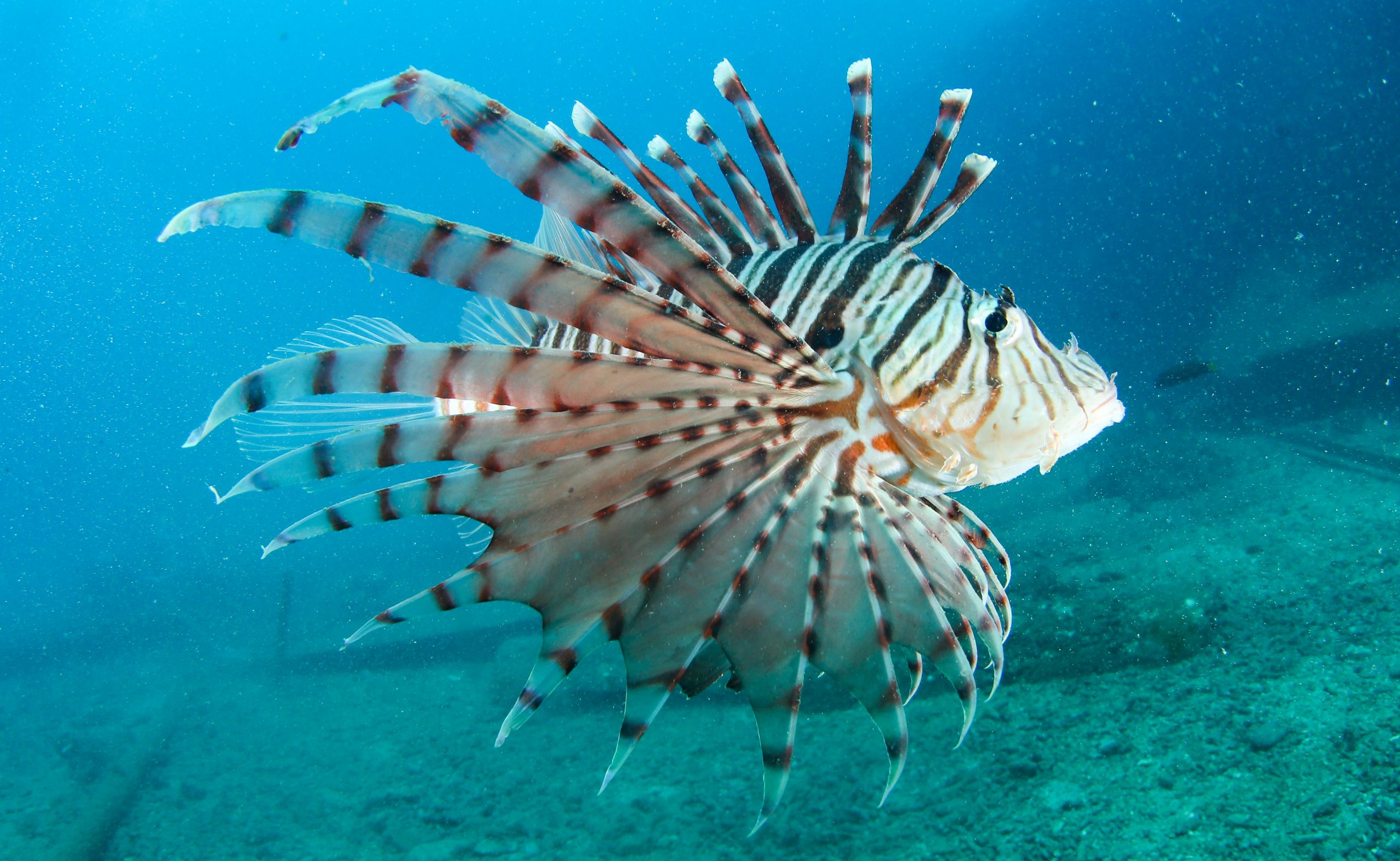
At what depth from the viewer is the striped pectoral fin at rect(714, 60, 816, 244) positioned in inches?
84.1

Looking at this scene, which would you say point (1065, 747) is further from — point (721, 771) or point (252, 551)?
point (252, 551)

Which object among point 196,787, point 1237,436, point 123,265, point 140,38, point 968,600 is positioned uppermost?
point 140,38

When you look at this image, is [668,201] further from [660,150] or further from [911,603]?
[911,603]

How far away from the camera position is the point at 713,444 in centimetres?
167

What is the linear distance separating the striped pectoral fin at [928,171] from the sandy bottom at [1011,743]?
348cm

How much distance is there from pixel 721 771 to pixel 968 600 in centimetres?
454

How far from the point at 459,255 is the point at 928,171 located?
1520mm

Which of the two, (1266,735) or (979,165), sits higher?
(979,165)

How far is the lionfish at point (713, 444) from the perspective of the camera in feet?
4.30

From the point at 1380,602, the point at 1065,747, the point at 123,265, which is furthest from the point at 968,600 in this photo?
the point at 123,265

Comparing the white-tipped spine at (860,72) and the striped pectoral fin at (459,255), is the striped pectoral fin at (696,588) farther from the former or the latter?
the white-tipped spine at (860,72)

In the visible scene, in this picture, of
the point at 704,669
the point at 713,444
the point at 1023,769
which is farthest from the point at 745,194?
the point at 1023,769

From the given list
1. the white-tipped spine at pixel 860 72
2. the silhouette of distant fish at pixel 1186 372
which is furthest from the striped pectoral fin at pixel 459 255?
the silhouette of distant fish at pixel 1186 372

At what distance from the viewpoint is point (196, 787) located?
7.74m
